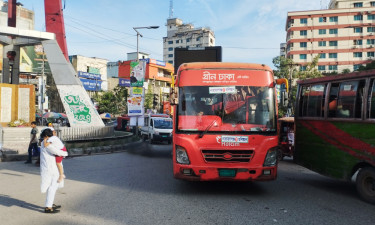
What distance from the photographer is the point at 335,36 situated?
6119 centimetres

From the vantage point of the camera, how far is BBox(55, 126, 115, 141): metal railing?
16.5 metres

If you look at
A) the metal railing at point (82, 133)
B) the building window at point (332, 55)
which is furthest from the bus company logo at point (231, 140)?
the building window at point (332, 55)

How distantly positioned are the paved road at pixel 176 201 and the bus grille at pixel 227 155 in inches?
34.0

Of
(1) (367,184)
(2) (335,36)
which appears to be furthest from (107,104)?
(1) (367,184)

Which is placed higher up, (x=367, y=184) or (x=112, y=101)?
(x=112, y=101)

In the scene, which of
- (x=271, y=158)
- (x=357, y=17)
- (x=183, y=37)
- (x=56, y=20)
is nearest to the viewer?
(x=271, y=158)

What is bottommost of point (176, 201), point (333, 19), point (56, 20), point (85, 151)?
point (85, 151)

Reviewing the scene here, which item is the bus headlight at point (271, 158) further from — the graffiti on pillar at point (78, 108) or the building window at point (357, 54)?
the building window at point (357, 54)

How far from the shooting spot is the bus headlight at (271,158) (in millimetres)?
6836

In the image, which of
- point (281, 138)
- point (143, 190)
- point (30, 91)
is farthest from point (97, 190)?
point (30, 91)

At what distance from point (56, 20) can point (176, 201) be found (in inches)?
850

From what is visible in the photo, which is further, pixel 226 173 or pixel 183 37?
pixel 183 37

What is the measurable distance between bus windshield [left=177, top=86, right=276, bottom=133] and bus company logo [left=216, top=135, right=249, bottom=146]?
0.15 metres

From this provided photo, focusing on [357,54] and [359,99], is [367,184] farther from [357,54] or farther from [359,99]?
[357,54]
